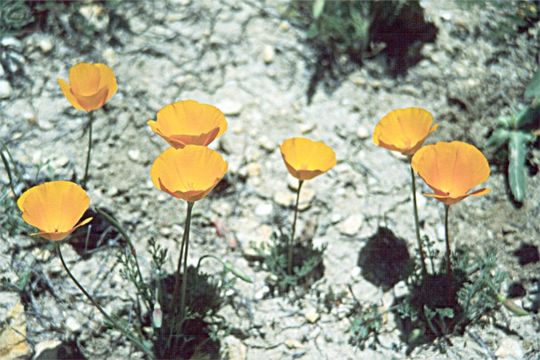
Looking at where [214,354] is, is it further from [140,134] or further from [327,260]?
[140,134]

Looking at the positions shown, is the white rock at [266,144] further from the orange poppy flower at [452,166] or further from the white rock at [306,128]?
the orange poppy flower at [452,166]

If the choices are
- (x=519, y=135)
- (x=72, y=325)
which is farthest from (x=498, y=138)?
(x=72, y=325)

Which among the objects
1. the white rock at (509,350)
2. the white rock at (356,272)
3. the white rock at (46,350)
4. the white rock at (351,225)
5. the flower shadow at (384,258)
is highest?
the white rock at (351,225)

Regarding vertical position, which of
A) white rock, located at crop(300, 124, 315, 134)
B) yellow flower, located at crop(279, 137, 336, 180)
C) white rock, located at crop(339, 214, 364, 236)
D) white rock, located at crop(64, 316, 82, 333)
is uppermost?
yellow flower, located at crop(279, 137, 336, 180)

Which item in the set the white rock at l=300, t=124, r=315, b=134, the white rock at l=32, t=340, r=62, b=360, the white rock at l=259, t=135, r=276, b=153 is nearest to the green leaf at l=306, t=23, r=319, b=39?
the white rock at l=300, t=124, r=315, b=134

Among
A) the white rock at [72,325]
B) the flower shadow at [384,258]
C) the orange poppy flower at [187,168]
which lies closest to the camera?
the orange poppy flower at [187,168]

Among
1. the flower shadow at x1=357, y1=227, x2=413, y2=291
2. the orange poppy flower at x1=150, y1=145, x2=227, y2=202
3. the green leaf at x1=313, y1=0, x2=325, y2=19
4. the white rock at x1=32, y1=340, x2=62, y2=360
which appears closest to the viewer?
the orange poppy flower at x1=150, y1=145, x2=227, y2=202

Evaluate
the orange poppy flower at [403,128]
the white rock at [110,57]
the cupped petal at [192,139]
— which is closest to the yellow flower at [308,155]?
the orange poppy flower at [403,128]

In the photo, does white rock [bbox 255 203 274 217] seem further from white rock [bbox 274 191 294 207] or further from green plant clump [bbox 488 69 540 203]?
green plant clump [bbox 488 69 540 203]
